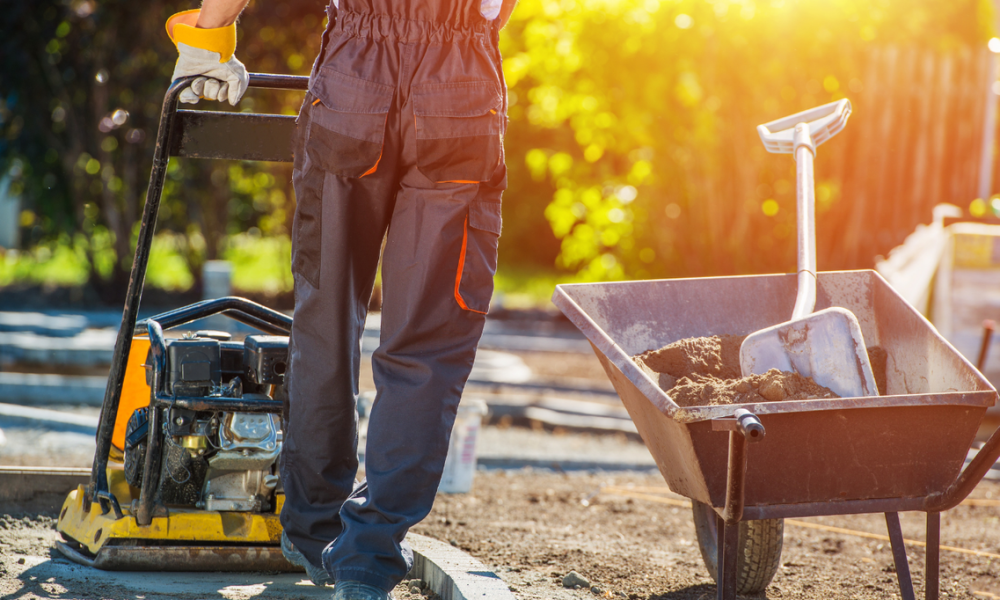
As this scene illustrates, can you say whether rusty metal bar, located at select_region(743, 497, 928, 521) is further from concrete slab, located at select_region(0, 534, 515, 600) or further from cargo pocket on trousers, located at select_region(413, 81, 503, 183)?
cargo pocket on trousers, located at select_region(413, 81, 503, 183)

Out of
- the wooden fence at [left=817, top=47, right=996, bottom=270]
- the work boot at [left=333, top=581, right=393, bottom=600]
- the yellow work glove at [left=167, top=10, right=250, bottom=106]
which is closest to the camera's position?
the work boot at [left=333, top=581, right=393, bottom=600]

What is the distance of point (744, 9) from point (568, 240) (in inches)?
116

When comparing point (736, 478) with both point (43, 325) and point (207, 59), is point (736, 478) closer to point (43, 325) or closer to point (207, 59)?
point (207, 59)

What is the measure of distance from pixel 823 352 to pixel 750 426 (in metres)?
0.56

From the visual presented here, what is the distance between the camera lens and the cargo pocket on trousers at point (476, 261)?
214 centimetres

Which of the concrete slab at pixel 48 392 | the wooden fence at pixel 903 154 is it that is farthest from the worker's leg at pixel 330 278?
the wooden fence at pixel 903 154

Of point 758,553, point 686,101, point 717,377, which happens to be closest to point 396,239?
point 717,377

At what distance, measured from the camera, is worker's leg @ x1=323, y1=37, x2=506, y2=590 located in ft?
6.84

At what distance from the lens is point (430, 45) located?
6.95ft

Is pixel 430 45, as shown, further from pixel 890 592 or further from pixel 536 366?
pixel 536 366

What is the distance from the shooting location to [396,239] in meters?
2.18

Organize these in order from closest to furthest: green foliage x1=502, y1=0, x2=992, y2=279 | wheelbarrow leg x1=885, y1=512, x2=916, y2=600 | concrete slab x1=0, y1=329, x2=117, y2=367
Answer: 1. wheelbarrow leg x1=885, y1=512, x2=916, y2=600
2. concrete slab x1=0, y1=329, x2=117, y2=367
3. green foliage x1=502, y1=0, x2=992, y2=279

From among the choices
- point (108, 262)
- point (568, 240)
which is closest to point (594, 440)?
point (568, 240)

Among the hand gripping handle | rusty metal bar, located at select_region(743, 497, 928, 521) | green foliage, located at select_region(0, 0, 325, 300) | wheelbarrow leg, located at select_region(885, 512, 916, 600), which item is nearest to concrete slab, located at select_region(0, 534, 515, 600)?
rusty metal bar, located at select_region(743, 497, 928, 521)
